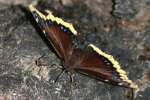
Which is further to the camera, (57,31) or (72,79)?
(57,31)

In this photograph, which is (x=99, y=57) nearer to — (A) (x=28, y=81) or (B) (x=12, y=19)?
(A) (x=28, y=81)

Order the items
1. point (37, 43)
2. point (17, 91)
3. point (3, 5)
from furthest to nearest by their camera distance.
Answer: point (3, 5) → point (37, 43) → point (17, 91)

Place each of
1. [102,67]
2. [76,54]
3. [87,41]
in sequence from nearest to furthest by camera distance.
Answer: [102,67], [76,54], [87,41]

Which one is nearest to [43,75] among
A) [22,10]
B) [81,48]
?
[81,48]

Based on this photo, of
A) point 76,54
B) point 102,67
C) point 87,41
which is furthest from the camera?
point 87,41

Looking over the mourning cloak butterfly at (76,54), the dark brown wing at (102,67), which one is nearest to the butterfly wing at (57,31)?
the mourning cloak butterfly at (76,54)

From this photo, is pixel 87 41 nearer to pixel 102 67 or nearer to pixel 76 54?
pixel 76 54

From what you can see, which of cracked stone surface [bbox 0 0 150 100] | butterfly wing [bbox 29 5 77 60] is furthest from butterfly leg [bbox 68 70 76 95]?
butterfly wing [bbox 29 5 77 60]

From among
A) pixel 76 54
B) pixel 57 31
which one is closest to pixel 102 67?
pixel 76 54
